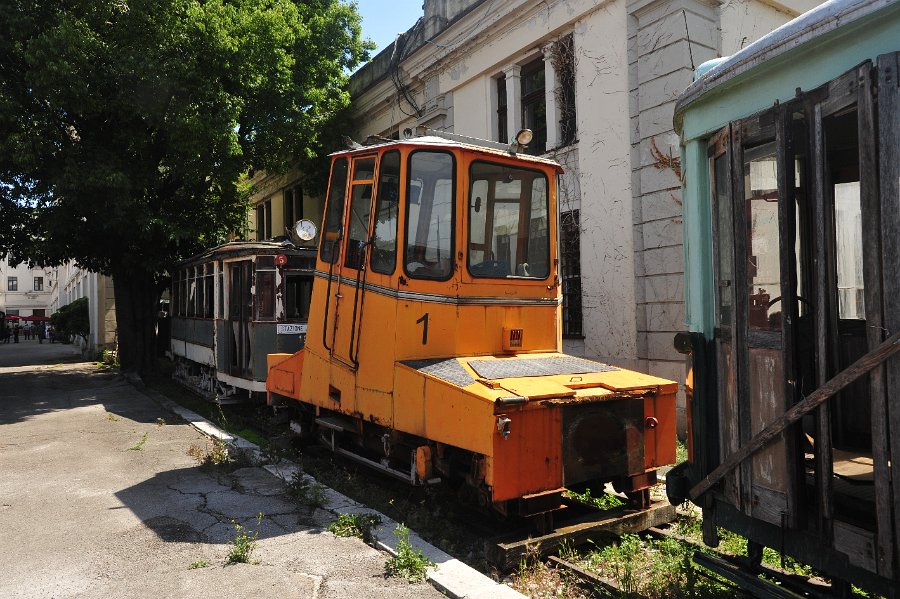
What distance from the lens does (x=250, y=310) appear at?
11.4 meters

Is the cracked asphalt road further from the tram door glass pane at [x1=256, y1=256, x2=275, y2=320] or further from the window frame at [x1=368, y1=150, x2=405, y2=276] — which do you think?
the tram door glass pane at [x1=256, y1=256, x2=275, y2=320]

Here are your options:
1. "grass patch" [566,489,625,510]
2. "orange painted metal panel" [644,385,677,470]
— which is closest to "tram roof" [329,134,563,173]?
"orange painted metal panel" [644,385,677,470]

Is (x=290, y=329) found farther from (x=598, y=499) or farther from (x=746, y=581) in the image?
(x=746, y=581)

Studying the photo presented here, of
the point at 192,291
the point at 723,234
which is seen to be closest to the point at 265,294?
the point at 192,291

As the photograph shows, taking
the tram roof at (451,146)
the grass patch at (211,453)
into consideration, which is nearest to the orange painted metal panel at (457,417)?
the tram roof at (451,146)

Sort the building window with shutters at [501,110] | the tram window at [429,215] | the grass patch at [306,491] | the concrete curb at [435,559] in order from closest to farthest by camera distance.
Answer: the concrete curb at [435,559]
the tram window at [429,215]
the grass patch at [306,491]
the building window with shutters at [501,110]

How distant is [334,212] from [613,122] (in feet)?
18.7

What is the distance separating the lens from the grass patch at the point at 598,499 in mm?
5840

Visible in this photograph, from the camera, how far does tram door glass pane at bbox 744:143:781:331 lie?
3.39 meters

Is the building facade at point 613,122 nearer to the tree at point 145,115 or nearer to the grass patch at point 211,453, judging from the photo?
the tree at point 145,115

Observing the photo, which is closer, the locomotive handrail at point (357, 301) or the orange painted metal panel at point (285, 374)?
the locomotive handrail at point (357, 301)

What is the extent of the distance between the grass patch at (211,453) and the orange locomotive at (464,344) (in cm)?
153

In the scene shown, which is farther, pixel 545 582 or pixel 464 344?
pixel 464 344

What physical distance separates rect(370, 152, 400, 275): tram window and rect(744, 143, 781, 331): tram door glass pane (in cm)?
295
